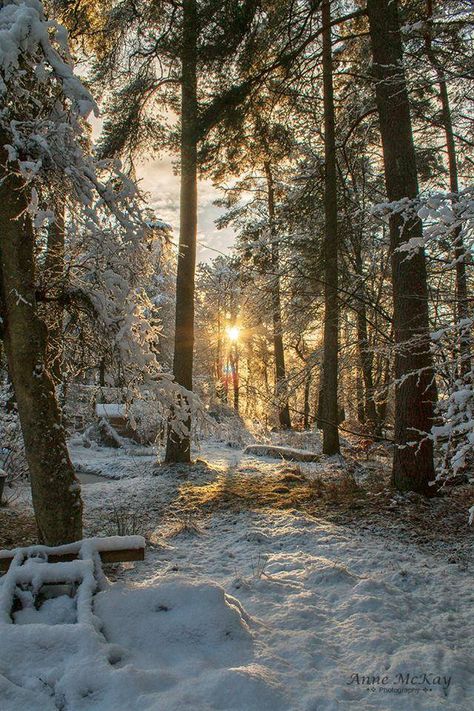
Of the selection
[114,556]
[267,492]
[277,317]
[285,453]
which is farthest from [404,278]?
[277,317]

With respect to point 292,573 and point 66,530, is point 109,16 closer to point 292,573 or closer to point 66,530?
point 66,530

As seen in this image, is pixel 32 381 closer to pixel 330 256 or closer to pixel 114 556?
pixel 114 556

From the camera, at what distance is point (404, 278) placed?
6.43 metres

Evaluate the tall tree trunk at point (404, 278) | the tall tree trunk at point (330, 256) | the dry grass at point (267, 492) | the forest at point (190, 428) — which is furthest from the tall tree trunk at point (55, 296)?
the tall tree trunk at point (330, 256)

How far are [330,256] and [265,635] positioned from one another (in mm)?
7773

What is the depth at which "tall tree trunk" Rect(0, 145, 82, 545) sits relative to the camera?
404 centimetres

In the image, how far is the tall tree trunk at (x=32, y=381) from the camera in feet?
13.2

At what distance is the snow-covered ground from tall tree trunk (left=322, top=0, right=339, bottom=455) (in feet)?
16.4

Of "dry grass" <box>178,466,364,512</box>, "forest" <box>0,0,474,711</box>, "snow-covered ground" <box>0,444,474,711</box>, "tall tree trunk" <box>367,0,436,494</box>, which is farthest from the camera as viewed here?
"dry grass" <box>178,466,364,512</box>

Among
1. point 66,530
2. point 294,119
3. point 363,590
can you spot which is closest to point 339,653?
point 363,590

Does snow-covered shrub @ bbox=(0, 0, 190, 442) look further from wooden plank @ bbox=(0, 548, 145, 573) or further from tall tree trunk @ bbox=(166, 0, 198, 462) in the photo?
tall tree trunk @ bbox=(166, 0, 198, 462)

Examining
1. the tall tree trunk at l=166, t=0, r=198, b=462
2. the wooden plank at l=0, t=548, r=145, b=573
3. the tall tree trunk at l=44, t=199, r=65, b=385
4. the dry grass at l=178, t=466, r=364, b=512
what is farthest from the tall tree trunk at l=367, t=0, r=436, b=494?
the tall tree trunk at l=44, t=199, r=65, b=385

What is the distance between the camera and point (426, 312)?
631 centimetres

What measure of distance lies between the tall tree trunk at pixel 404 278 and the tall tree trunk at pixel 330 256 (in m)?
2.82
